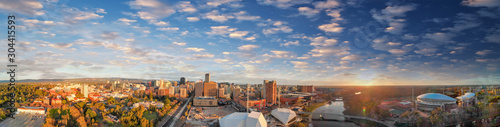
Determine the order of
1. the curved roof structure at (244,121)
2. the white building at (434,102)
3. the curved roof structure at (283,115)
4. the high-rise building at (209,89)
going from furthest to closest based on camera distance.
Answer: the high-rise building at (209,89) → the white building at (434,102) → the curved roof structure at (283,115) → the curved roof structure at (244,121)

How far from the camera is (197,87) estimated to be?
36094mm

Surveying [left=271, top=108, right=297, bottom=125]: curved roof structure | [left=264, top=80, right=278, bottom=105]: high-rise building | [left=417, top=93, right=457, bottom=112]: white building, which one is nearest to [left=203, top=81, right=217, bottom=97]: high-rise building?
[left=264, top=80, right=278, bottom=105]: high-rise building

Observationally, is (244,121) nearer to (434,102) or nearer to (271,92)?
(434,102)

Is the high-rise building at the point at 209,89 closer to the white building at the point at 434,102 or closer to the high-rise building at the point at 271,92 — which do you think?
the high-rise building at the point at 271,92

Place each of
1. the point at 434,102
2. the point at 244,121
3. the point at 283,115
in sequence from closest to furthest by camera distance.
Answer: the point at 244,121
the point at 283,115
the point at 434,102

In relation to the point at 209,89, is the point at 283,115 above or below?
below

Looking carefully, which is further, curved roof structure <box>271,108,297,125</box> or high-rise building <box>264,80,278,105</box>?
high-rise building <box>264,80,278,105</box>

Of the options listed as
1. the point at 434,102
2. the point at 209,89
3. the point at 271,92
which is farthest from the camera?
the point at 209,89

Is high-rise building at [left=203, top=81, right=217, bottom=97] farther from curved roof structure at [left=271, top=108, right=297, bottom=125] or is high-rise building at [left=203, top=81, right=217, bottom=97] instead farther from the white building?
the white building

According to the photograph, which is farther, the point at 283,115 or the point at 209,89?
the point at 209,89

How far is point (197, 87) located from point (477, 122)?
30.2m

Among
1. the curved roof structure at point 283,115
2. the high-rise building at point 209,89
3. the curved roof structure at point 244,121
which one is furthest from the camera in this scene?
the high-rise building at point 209,89

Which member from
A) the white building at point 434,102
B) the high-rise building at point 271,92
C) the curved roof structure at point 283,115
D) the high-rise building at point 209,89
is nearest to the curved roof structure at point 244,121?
the curved roof structure at point 283,115

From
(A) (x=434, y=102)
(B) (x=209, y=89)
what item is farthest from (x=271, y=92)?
(A) (x=434, y=102)
